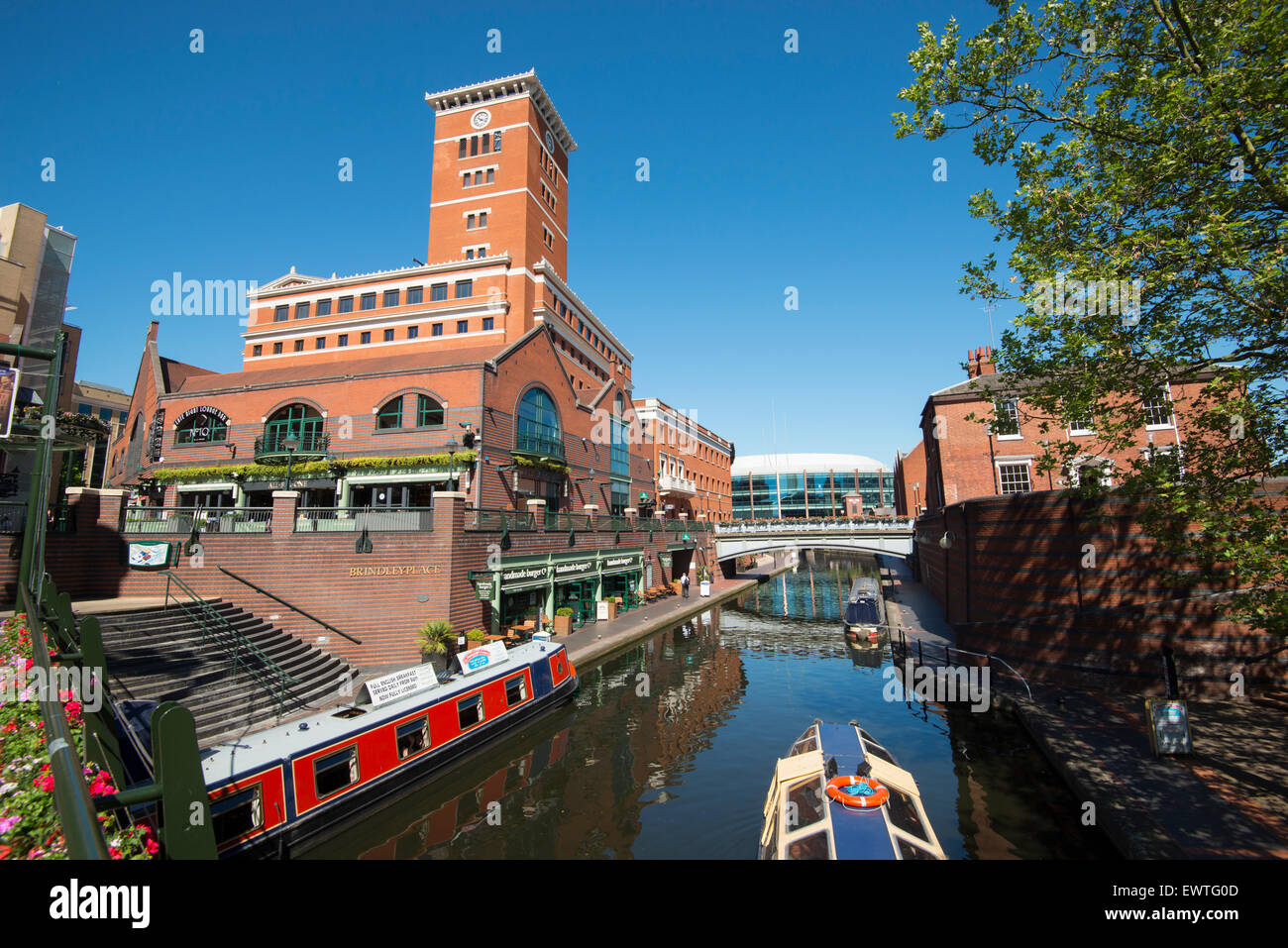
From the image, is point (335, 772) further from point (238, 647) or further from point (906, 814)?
point (906, 814)

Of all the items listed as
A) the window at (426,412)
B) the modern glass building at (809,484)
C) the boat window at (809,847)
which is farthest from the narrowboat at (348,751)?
the modern glass building at (809,484)

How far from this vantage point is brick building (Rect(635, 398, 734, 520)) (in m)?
54.6

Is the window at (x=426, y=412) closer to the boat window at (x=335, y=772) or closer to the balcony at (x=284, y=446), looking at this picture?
the balcony at (x=284, y=446)

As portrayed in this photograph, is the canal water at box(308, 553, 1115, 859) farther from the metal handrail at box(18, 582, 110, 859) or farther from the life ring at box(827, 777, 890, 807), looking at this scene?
the metal handrail at box(18, 582, 110, 859)

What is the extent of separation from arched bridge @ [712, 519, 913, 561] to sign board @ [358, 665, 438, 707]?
117ft

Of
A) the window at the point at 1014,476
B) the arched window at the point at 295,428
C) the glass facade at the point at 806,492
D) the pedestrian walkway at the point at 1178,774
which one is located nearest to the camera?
the pedestrian walkway at the point at 1178,774

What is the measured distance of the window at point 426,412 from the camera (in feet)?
91.8

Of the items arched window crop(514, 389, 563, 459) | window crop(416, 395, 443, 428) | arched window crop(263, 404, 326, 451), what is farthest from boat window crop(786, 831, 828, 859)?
arched window crop(263, 404, 326, 451)

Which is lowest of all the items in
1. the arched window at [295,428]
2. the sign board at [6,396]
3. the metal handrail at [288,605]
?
the metal handrail at [288,605]

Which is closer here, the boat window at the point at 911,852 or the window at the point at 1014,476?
the boat window at the point at 911,852

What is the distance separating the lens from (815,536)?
147ft

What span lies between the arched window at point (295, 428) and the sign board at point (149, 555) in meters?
13.7

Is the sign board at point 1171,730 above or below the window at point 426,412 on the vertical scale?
below
